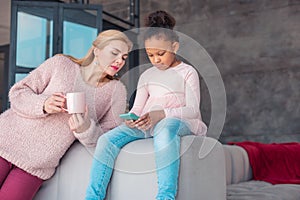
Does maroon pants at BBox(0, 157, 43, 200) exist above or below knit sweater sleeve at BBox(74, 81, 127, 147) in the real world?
below

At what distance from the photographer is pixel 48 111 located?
4.31 feet

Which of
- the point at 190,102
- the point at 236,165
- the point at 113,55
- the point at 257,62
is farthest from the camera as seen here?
the point at 257,62

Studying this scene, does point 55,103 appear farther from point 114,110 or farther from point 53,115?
point 114,110

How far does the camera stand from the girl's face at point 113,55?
1.33 meters

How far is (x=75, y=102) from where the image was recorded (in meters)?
1.22

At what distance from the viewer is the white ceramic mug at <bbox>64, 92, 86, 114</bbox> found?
121cm

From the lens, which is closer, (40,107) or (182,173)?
(182,173)

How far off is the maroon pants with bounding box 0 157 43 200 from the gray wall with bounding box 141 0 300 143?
245 cm

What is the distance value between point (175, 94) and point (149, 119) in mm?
132

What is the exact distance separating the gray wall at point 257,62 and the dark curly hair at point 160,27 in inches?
92.7

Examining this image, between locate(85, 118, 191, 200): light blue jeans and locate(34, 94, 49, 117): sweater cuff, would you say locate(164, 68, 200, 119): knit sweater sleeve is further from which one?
locate(34, 94, 49, 117): sweater cuff

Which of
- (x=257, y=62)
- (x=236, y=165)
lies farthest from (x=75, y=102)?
(x=257, y=62)

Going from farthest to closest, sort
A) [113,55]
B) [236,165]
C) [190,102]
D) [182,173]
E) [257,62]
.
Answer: [257,62], [236,165], [113,55], [190,102], [182,173]

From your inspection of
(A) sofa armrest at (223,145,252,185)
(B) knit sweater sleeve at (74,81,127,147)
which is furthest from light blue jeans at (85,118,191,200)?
(A) sofa armrest at (223,145,252,185)
